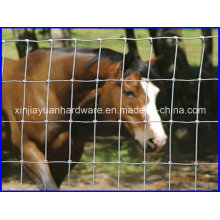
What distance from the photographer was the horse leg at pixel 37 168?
7.07 ft

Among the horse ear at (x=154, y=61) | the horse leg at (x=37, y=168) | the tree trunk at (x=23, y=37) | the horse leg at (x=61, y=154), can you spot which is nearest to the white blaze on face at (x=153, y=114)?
the horse ear at (x=154, y=61)

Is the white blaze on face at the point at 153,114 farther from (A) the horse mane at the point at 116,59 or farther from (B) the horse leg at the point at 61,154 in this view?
(B) the horse leg at the point at 61,154

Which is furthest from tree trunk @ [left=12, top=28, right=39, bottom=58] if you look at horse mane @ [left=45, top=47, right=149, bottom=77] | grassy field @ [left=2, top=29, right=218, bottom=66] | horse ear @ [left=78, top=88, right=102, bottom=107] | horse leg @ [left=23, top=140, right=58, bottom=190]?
horse leg @ [left=23, top=140, right=58, bottom=190]

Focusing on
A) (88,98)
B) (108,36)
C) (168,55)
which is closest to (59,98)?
(88,98)

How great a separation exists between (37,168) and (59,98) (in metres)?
0.45

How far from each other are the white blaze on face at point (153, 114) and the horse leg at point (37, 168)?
2.11 feet

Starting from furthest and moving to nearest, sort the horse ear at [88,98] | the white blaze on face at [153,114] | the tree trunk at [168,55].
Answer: the tree trunk at [168,55] < the horse ear at [88,98] < the white blaze on face at [153,114]

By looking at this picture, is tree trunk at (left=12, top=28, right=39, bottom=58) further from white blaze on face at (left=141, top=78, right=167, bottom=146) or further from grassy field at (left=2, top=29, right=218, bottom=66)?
white blaze on face at (left=141, top=78, right=167, bottom=146)

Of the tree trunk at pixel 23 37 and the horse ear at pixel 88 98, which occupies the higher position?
the tree trunk at pixel 23 37

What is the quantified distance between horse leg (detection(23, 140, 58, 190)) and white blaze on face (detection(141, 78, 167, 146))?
644 mm

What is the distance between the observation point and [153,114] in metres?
2.07
